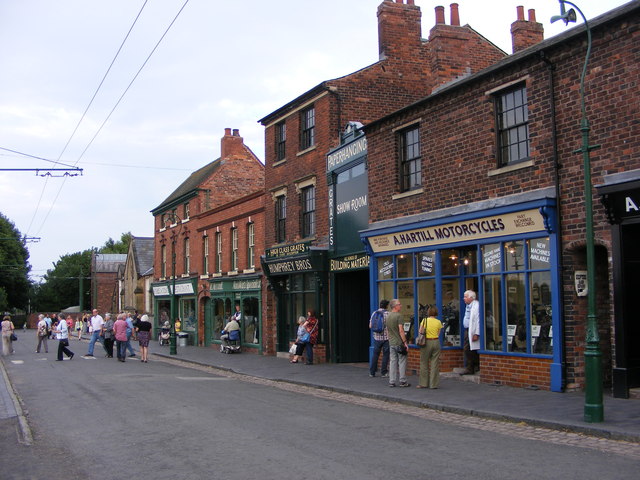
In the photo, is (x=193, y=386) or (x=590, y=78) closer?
(x=590, y=78)

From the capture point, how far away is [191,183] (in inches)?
1578

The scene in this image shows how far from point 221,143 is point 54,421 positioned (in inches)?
1127

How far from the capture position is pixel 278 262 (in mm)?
24219

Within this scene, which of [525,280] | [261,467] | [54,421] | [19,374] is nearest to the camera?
[261,467]

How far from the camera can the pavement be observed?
366 inches

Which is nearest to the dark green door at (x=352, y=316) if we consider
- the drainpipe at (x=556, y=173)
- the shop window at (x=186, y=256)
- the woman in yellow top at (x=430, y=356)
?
the woman in yellow top at (x=430, y=356)

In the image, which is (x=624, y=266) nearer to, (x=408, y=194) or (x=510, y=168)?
(x=510, y=168)

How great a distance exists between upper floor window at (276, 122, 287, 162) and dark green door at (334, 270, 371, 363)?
6376 mm

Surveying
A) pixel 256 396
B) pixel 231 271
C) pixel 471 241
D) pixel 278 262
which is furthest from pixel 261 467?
pixel 231 271

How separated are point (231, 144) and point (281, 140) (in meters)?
12.5

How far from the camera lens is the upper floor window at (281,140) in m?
25.4

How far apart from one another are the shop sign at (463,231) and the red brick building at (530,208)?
Result: 0.10 ft

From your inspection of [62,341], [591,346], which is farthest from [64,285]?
[591,346]

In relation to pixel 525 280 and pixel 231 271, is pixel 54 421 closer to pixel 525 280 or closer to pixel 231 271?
pixel 525 280
